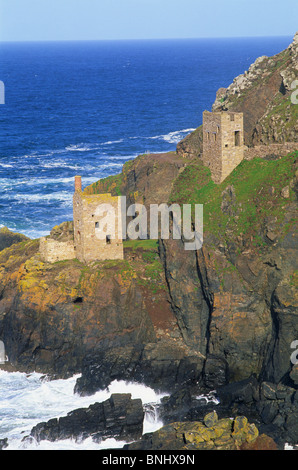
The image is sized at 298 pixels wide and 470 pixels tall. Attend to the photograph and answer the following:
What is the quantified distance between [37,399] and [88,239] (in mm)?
13441

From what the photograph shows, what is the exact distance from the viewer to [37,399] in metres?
62.5

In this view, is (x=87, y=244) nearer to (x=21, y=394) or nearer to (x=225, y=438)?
(x=21, y=394)

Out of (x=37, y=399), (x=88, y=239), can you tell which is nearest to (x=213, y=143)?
(x=88, y=239)

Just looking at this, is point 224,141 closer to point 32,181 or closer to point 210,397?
point 210,397

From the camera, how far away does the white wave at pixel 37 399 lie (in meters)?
58.2

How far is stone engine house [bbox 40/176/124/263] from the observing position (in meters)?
67.5

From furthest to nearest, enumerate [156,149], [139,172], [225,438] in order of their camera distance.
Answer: [156,149]
[139,172]
[225,438]

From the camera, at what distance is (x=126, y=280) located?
67.1 meters

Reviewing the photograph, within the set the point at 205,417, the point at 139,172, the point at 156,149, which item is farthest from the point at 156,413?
the point at 156,149

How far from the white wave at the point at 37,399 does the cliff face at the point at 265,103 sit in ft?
79.5

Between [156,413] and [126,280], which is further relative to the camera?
[126,280]

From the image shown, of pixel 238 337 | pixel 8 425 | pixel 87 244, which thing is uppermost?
pixel 87 244

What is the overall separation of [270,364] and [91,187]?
31683mm

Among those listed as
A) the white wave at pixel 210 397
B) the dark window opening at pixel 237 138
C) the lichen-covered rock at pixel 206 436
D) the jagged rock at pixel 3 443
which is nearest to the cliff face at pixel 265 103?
the dark window opening at pixel 237 138
